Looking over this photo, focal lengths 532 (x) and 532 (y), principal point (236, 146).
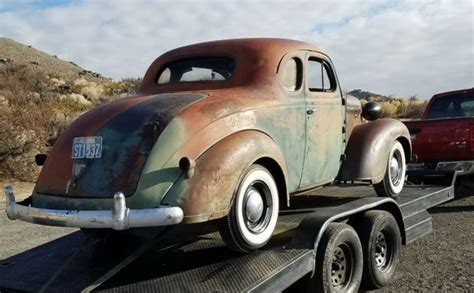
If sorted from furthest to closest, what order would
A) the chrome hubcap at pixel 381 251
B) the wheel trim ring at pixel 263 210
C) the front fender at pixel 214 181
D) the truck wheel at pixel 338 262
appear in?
the chrome hubcap at pixel 381 251 → the truck wheel at pixel 338 262 → the wheel trim ring at pixel 263 210 → the front fender at pixel 214 181

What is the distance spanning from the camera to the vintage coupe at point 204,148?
353cm

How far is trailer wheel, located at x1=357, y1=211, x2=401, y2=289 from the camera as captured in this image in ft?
15.4

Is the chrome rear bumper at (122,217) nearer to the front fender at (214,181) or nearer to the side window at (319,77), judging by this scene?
the front fender at (214,181)

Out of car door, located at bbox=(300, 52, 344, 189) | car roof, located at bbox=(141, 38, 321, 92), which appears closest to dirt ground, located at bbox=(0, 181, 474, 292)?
car door, located at bbox=(300, 52, 344, 189)

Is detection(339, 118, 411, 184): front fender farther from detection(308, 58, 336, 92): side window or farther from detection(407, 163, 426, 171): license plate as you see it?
detection(407, 163, 426, 171): license plate

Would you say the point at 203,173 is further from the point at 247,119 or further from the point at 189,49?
the point at 189,49

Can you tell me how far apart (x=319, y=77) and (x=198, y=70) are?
1239mm

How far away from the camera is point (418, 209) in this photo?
5852 mm

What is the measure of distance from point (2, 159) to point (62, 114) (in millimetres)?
3040

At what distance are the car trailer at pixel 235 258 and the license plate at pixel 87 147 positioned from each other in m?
0.73

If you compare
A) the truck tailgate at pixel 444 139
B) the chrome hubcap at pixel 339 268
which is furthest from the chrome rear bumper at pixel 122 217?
the truck tailgate at pixel 444 139

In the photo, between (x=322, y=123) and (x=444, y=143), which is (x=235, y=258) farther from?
(x=444, y=143)

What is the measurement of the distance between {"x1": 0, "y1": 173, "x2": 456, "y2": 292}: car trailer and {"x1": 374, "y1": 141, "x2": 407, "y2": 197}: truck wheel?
31 centimetres

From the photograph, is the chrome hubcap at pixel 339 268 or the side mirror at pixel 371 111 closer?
the chrome hubcap at pixel 339 268
